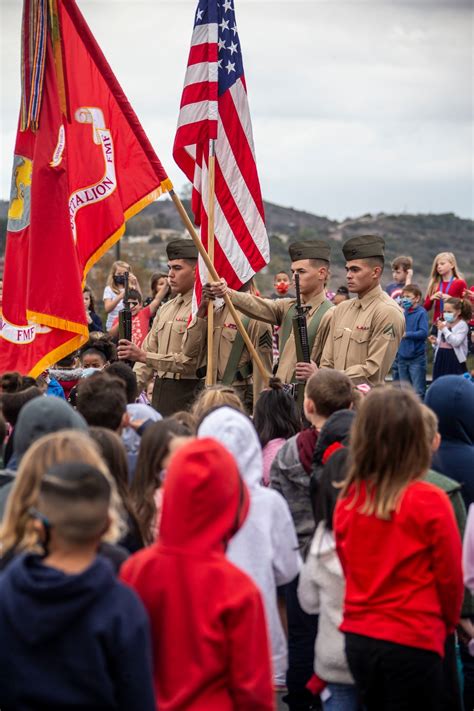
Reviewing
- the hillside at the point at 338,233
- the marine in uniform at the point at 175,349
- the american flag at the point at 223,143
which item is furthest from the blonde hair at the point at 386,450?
the hillside at the point at 338,233

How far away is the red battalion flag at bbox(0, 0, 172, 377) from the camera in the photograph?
711 cm

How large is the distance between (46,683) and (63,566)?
1.00ft

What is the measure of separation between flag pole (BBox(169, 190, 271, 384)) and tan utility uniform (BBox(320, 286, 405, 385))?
1.60 feet

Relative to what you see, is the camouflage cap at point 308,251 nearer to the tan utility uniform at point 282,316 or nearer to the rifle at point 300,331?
the tan utility uniform at point 282,316

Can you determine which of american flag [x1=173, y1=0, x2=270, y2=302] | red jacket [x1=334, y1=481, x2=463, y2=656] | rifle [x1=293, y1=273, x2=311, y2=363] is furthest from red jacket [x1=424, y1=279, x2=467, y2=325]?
red jacket [x1=334, y1=481, x2=463, y2=656]

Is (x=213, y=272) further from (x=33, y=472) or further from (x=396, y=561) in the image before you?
(x=33, y=472)

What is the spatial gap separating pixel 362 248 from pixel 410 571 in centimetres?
451

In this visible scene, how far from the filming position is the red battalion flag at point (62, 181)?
7105mm

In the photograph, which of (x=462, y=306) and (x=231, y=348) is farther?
(x=462, y=306)

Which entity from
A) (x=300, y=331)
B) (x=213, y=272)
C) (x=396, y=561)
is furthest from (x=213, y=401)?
(x=300, y=331)

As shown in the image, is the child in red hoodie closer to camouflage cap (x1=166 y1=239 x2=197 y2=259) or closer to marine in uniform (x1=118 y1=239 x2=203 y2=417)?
marine in uniform (x1=118 y1=239 x2=203 y2=417)

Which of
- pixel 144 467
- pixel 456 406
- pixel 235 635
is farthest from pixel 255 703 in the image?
pixel 456 406

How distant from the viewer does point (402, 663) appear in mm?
3789

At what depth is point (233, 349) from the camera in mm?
8617
